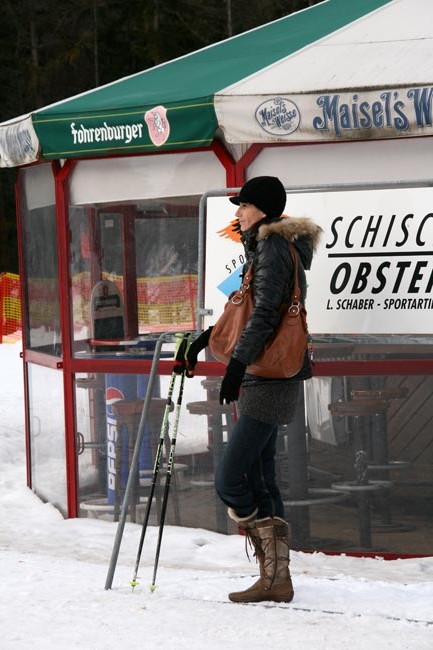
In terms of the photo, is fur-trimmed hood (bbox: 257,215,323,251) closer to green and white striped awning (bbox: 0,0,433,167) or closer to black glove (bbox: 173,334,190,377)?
black glove (bbox: 173,334,190,377)

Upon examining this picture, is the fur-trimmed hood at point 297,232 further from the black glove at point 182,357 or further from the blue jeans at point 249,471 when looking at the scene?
the blue jeans at point 249,471

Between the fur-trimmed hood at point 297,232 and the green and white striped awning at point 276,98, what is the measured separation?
144 cm

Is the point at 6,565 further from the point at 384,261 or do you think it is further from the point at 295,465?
the point at 384,261

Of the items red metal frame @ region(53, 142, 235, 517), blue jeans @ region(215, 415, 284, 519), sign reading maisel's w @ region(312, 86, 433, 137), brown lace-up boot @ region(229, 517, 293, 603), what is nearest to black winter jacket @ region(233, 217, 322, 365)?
blue jeans @ region(215, 415, 284, 519)

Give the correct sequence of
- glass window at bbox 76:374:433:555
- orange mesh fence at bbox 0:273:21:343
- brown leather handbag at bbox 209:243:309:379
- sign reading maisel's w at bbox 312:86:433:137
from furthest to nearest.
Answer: orange mesh fence at bbox 0:273:21:343, glass window at bbox 76:374:433:555, sign reading maisel's w at bbox 312:86:433:137, brown leather handbag at bbox 209:243:309:379

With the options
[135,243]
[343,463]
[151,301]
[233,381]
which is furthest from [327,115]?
Result: [233,381]

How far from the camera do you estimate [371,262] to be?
6.70 metres

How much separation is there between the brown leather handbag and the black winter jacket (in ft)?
0.12

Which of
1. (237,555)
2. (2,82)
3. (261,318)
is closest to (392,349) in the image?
(237,555)

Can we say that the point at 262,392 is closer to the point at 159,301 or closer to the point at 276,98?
the point at 276,98

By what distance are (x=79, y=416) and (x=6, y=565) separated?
1.74 metres

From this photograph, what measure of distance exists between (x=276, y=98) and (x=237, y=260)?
0.94 meters

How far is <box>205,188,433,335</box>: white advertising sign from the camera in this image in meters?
6.62

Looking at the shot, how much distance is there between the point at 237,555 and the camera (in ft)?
24.3
